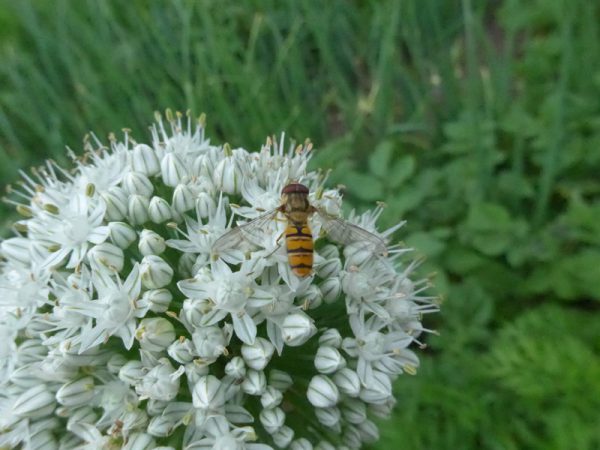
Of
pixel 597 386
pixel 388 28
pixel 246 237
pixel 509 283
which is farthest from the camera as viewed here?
pixel 388 28

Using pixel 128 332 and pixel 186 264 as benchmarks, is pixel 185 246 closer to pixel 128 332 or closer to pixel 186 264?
pixel 186 264

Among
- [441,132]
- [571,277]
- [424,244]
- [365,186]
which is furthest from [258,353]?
[441,132]

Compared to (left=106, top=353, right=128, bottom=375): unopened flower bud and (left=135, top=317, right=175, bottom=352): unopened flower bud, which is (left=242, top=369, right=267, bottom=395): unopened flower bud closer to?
(left=135, top=317, right=175, bottom=352): unopened flower bud

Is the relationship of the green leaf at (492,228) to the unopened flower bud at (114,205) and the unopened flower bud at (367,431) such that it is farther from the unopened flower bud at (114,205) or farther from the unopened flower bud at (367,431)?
the unopened flower bud at (114,205)

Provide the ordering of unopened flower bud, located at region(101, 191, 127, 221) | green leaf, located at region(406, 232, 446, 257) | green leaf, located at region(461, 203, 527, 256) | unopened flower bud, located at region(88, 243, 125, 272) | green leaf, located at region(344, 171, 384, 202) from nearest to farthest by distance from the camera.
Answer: unopened flower bud, located at region(88, 243, 125, 272), unopened flower bud, located at region(101, 191, 127, 221), green leaf, located at region(406, 232, 446, 257), green leaf, located at region(344, 171, 384, 202), green leaf, located at region(461, 203, 527, 256)

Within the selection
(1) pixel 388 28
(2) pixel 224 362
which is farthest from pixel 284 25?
(2) pixel 224 362

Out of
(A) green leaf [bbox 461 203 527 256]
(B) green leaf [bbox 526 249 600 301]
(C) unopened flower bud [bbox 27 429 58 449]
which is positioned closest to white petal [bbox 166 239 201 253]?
(C) unopened flower bud [bbox 27 429 58 449]

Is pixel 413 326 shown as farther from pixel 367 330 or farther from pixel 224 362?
pixel 224 362
